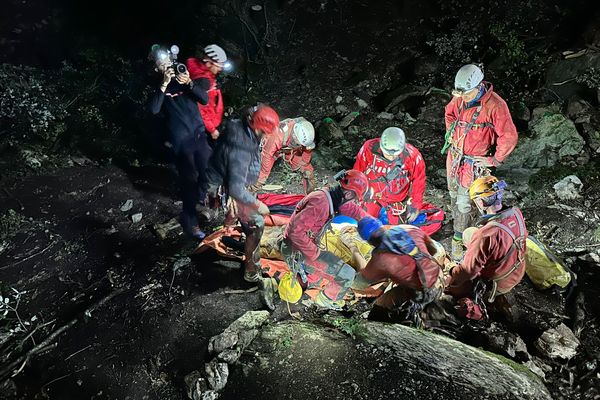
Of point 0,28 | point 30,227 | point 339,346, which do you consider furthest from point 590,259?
point 0,28

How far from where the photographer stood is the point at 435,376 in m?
3.11

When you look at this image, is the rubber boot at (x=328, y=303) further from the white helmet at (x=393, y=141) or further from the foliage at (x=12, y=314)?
the foliage at (x=12, y=314)

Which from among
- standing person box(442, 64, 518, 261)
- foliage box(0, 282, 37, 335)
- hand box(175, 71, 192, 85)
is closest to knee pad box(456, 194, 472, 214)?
standing person box(442, 64, 518, 261)

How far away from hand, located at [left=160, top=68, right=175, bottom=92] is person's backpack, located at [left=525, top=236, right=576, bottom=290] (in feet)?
15.5

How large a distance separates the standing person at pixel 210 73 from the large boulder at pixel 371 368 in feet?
10.6

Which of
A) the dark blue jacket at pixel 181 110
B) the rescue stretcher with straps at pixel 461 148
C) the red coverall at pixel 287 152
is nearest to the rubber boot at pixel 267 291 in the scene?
the red coverall at pixel 287 152

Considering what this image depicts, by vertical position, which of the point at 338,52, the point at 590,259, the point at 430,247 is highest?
the point at 338,52

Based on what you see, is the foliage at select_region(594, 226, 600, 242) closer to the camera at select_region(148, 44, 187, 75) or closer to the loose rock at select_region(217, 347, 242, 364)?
the loose rock at select_region(217, 347, 242, 364)

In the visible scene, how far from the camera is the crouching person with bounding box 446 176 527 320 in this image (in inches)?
145

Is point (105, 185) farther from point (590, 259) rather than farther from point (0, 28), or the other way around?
point (590, 259)

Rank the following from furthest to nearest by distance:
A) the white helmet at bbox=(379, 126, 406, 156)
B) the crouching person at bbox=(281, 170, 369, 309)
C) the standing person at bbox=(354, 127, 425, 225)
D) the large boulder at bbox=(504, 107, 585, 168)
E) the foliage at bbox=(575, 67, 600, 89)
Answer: the foliage at bbox=(575, 67, 600, 89) < the large boulder at bbox=(504, 107, 585, 168) < the standing person at bbox=(354, 127, 425, 225) < the white helmet at bbox=(379, 126, 406, 156) < the crouching person at bbox=(281, 170, 369, 309)

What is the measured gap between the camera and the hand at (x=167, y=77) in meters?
4.96

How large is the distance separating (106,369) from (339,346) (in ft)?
7.76

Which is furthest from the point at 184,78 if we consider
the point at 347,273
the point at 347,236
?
the point at 347,273
